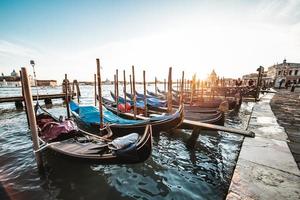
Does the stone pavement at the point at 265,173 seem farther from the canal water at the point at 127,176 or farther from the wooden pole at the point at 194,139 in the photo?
Result: the wooden pole at the point at 194,139

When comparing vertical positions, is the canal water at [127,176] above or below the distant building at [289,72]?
below

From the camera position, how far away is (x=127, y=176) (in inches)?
154

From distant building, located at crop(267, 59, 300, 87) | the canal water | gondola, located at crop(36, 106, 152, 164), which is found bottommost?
the canal water

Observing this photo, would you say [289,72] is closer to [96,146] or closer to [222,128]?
[222,128]

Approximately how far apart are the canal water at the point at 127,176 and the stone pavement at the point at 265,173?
3.18 feet

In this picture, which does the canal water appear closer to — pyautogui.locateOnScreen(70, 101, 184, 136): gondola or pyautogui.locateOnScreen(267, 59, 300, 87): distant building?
pyautogui.locateOnScreen(70, 101, 184, 136): gondola

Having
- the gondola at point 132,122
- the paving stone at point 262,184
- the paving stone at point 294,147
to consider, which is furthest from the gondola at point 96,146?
the paving stone at point 294,147

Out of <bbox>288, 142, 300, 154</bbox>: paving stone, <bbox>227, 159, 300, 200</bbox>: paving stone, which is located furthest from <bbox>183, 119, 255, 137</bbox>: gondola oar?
<bbox>227, 159, 300, 200</bbox>: paving stone

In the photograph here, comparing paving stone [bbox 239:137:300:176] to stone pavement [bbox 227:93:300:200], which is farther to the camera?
paving stone [bbox 239:137:300:176]

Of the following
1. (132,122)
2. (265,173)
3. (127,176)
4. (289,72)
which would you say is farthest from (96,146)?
(289,72)

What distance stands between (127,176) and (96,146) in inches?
44.3

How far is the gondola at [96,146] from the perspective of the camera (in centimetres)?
316

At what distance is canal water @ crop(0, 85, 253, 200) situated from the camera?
3285 mm

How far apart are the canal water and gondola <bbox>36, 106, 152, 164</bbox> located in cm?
38
